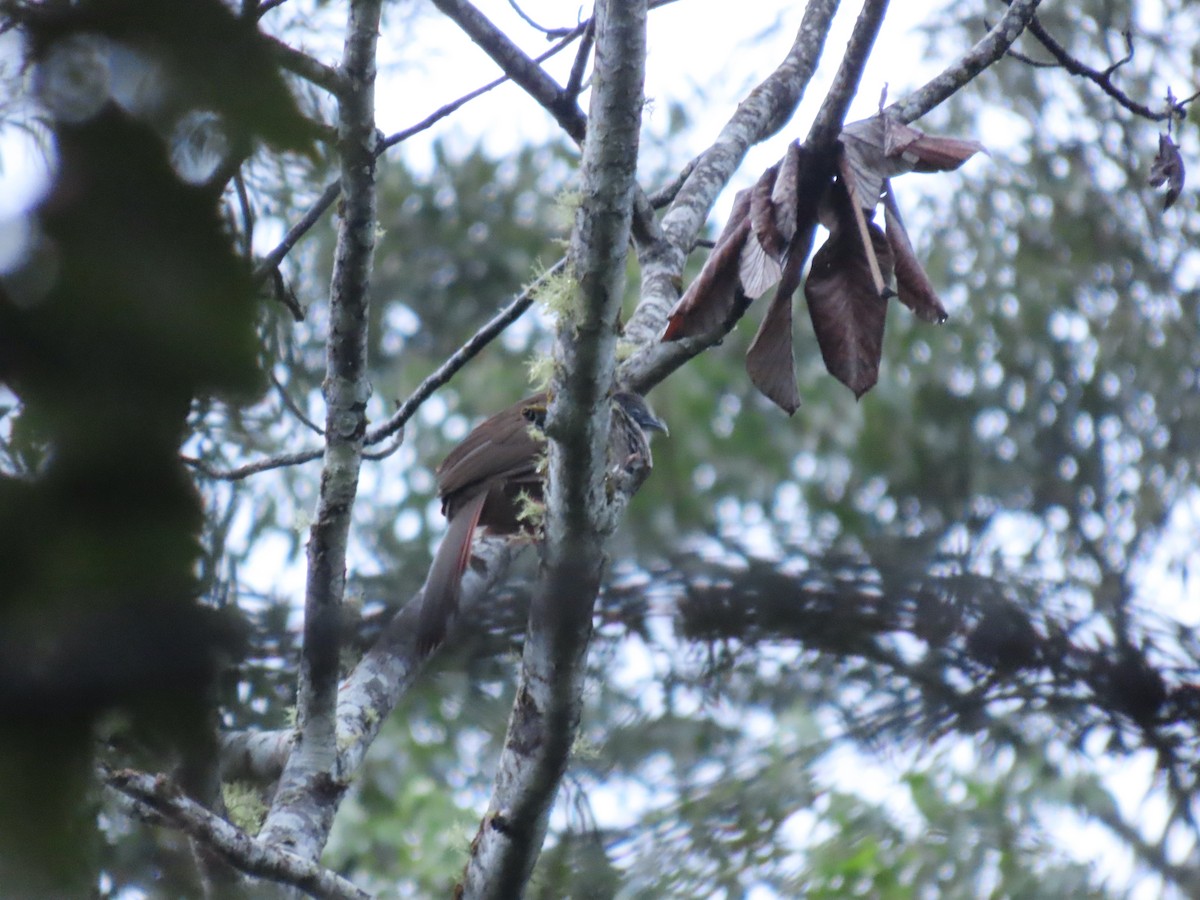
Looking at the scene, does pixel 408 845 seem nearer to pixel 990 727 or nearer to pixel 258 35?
pixel 990 727

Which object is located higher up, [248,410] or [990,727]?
[990,727]

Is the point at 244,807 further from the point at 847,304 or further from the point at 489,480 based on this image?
the point at 489,480

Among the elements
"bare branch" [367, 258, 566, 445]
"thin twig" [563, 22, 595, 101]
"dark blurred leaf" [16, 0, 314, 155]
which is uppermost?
"thin twig" [563, 22, 595, 101]

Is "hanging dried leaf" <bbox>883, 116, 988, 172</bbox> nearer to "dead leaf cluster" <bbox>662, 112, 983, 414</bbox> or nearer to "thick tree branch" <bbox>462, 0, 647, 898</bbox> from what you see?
"dead leaf cluster" <bbox>662, 112, 983, 414</bbox>

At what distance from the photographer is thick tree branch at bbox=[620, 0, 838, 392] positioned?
8.99ft

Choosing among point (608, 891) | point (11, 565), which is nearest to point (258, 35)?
Answer: point (11, 565)

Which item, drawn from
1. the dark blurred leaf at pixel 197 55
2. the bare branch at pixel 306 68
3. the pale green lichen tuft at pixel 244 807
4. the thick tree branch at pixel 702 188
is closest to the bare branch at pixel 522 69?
the thick tree branch at pixel 702 188

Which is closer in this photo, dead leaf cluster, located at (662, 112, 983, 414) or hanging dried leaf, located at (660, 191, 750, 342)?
dead leaf cluster, located at (662, 112, 983, 414)

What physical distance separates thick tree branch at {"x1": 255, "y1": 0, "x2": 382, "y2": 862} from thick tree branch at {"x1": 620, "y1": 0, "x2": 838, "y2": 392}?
71 centimetres

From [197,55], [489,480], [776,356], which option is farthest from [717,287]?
[489,480]

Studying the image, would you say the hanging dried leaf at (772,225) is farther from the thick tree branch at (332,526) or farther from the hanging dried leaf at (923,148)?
the thick tree branch at (332,526)

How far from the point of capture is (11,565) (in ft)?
1.50

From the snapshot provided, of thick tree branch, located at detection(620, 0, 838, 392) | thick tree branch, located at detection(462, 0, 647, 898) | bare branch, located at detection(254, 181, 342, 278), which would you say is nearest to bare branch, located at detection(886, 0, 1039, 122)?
thick tree branch, located at detection(620, 0, 838, 392)

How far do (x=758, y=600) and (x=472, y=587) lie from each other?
215 cm
